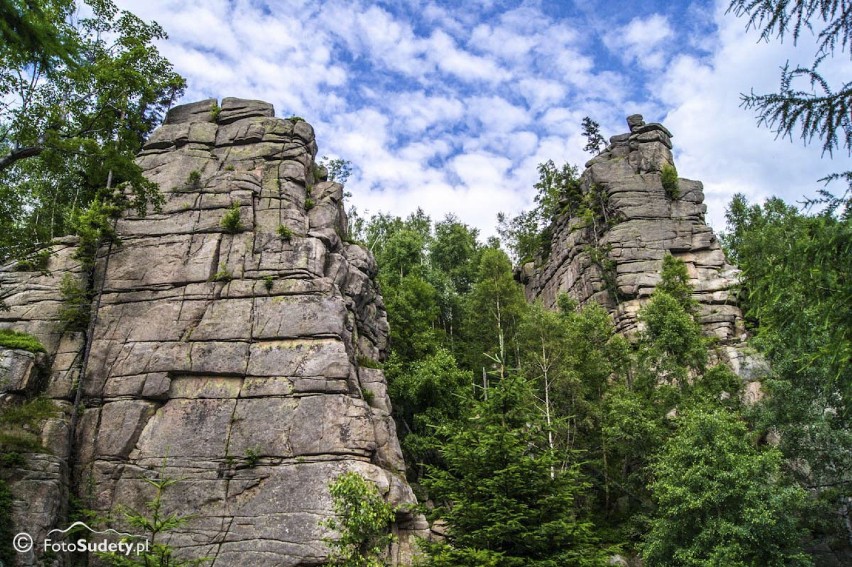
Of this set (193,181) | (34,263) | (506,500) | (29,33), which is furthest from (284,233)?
(29,33)

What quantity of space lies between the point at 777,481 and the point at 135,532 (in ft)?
82.8

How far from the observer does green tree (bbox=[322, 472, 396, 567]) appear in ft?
60.1

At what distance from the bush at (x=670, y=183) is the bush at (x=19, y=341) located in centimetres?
4233

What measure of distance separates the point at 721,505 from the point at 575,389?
1058 cm

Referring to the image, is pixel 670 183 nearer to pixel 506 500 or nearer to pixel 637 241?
pixel 637 241

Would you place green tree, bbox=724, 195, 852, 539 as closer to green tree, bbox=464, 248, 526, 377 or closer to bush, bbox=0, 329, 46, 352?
green tree, bbox=464, 248, 526, 377

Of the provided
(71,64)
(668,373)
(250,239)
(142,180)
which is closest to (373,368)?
(250,239)

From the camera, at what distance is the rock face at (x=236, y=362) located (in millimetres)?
22234

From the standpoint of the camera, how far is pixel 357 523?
60.2 ft

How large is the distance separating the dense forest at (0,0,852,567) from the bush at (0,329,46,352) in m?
3.63

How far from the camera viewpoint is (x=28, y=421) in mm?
22797

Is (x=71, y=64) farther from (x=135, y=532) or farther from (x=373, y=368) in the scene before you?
(x=373, y=368)

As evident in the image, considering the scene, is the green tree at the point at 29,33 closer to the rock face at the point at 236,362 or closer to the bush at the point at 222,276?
the rock face at the point at 236,362

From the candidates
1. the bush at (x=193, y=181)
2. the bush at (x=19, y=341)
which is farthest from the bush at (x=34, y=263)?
the bush at (x=193, y=181)
